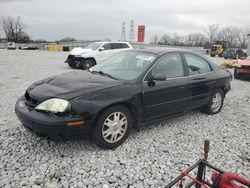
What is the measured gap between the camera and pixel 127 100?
3.00m

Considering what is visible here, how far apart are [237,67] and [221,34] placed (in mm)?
74108

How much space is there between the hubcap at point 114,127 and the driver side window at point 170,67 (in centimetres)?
93

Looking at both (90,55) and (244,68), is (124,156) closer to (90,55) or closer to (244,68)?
(90,55)

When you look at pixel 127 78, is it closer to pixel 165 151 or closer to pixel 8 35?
pixel 165 151

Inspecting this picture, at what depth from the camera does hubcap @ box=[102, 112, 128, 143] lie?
2893 millimetres

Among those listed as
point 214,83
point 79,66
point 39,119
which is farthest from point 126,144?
point 79,66

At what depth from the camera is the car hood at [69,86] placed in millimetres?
2762

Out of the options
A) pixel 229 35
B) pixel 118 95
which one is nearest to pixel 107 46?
pixel 118 95

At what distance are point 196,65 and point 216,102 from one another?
1.08 meters

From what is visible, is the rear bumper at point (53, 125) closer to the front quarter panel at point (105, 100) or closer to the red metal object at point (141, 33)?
the front quarter panel at point (105, 100)

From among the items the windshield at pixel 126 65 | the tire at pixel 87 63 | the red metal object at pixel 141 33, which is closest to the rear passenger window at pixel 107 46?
the tire at pixel 87 63

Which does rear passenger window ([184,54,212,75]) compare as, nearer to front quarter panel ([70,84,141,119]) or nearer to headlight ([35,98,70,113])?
front quarter panel ([70,84,141,119])

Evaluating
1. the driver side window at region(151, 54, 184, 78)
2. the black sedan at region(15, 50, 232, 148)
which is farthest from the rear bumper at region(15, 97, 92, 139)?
the driver side window at region(151, 54, 184, 78)

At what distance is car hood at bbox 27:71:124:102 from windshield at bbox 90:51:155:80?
0.26 metres
